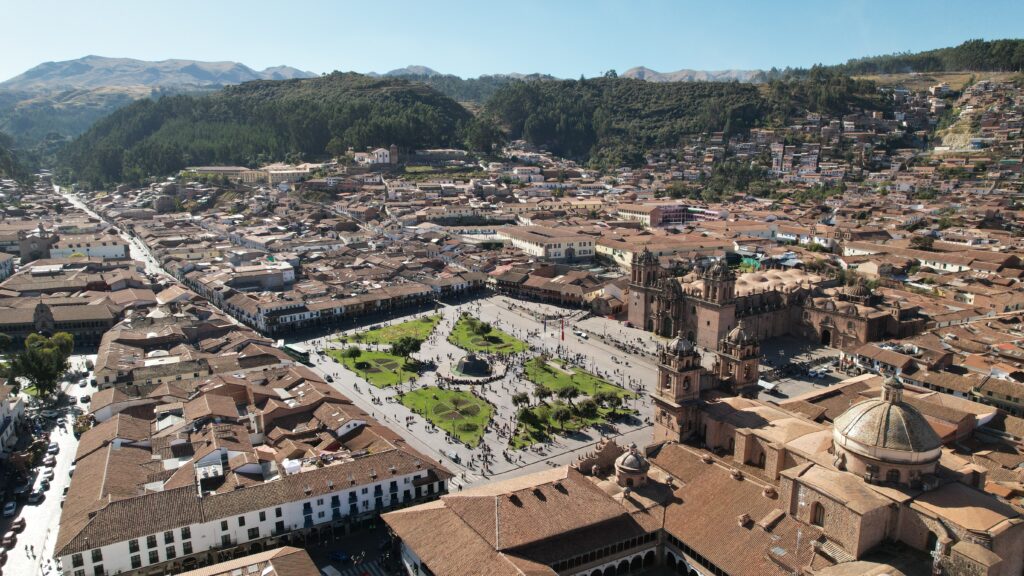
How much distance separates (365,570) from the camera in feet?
88.3

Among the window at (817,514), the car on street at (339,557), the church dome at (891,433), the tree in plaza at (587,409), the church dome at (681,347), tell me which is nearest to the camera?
the church dome at (891,433)

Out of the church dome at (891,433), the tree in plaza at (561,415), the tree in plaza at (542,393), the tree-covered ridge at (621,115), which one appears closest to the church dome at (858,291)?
the tree in plaza at (542,393)

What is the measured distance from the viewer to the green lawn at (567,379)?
45.2 metres

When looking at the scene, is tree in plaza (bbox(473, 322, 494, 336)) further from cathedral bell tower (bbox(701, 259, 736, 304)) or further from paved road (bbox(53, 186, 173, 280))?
paved road (bbox(53, 186, 173, 280))

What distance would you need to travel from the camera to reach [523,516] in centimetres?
2544

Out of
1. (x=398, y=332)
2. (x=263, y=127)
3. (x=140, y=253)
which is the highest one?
(x=263, y=127)

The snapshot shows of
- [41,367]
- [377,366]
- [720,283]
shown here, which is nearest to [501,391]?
[377,366]

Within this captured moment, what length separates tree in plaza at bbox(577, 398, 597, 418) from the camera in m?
41.0

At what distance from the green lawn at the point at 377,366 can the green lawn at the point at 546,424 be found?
11.5 metres

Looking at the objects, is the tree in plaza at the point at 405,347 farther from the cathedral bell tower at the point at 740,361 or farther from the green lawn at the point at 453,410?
the cathedral bell tower at the point at 740,361

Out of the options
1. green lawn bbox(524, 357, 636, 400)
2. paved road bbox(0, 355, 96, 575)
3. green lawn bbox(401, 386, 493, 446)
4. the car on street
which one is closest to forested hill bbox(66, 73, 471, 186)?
green lawn bbox(524, 357, 636, 400)

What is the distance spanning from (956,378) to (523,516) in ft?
103

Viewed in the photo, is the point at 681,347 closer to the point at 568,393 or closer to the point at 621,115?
the point at 568,393

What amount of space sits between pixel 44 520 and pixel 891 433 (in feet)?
117
